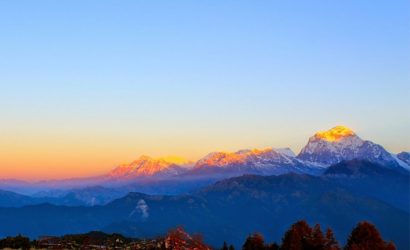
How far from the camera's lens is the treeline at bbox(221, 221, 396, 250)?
203 ft

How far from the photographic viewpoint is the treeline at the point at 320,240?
6188cm

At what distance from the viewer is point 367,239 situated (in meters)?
64.9

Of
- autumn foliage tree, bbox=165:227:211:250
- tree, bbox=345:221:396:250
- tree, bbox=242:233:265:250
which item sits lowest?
tree, bbox=242:233:265:250

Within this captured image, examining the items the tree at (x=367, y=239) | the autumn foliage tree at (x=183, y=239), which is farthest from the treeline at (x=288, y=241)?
the autumn foliage tree at (x=183, y=239)

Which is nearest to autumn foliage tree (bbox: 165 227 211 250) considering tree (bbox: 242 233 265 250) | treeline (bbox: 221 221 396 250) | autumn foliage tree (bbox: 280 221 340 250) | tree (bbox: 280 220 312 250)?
treeline (bbox: 221 221 396 250)

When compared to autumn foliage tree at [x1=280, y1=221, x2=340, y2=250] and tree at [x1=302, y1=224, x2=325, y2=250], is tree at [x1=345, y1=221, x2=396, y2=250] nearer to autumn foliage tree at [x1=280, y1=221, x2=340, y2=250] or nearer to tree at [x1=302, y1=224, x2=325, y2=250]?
autumn foliage tree at [x1=280, y1=221, x2=340, y2=250]

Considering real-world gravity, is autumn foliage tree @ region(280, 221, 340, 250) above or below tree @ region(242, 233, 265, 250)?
above

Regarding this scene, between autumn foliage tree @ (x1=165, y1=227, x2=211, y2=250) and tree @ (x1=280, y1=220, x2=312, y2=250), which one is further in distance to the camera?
tree @ (x1=280, y1=220, x2=312, y2=250)

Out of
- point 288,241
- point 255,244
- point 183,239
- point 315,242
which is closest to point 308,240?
point 315,242

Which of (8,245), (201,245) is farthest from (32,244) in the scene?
(201,245)

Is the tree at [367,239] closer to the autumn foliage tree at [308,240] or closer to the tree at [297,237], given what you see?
the autumn foliage tree at [308,240]

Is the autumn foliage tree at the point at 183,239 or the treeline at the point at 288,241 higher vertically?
the autumn foliage tree at the point at 183,239

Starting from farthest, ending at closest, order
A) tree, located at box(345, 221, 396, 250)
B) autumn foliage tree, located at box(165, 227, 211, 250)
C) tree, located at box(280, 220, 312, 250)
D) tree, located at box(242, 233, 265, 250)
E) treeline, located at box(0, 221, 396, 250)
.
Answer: tree, located at box(242, 233, 265, 250) → tree, located at box(280, 220, 312, 250) → tree, located at box(345, 221, 396, 250) → treeline, located at box(0, 221, 396, 250) → autumn foliage tree, located at box(165, 227, 211, 250)

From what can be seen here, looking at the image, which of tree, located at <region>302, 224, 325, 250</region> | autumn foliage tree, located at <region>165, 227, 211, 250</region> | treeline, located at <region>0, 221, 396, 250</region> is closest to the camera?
autumn foliage tree, located at <region>165, 227, 211, 250</region>
